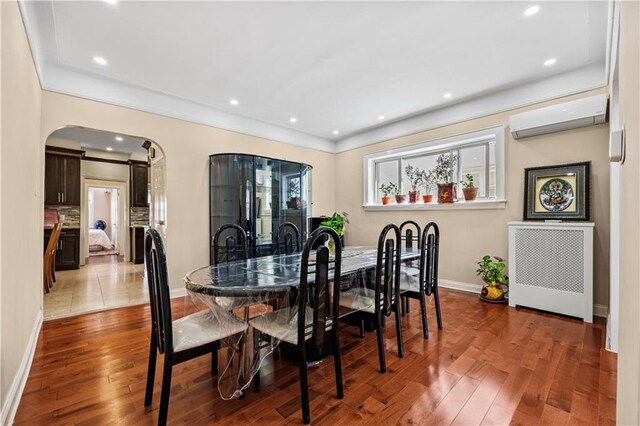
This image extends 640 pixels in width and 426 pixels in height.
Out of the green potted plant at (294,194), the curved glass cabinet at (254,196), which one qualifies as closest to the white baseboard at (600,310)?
the curved glass cabinet at (254,196)

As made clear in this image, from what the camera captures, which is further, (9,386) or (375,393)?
(375,393)

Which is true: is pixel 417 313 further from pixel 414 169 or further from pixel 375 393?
pixel 414 169

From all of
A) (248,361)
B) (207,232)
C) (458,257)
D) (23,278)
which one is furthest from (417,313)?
(23,278)

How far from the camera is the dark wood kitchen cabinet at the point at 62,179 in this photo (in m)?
5.72

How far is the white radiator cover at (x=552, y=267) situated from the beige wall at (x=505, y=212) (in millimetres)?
279

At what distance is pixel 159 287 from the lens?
4.80 ft

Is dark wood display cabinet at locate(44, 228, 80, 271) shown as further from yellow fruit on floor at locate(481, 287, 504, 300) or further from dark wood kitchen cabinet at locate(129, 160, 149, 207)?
yellow fruit on floor at locate(481, 287, 504, 300)

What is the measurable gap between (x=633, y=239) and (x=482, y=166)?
375cm

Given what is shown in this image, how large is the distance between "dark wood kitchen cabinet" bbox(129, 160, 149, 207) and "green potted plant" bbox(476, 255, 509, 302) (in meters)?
7.25

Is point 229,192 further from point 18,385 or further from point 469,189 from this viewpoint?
point 469,189

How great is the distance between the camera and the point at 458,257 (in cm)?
421

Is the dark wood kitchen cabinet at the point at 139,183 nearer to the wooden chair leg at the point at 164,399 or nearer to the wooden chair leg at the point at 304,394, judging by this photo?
the wooden chair leg at the point at 164,399

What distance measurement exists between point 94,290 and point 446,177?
5.49 metres

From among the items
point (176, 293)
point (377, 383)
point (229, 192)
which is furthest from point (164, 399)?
point (229, 192)
